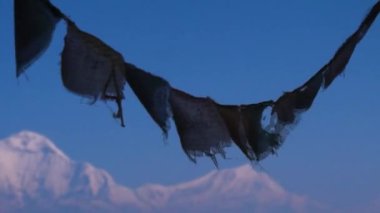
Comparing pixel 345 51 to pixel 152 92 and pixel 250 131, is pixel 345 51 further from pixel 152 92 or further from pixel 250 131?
pixel 152 92

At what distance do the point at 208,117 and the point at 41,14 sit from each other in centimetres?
112

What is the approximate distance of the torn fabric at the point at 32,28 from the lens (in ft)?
10.8

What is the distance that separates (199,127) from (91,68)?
78cm

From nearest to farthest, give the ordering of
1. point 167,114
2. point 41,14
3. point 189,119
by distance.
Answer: point 41,14 → point 167,114 → point 189,119

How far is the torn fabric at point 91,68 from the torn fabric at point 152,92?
0.21ft

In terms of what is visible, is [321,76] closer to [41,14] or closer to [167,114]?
[167,114]

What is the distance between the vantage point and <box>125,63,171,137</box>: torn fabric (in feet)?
11.7

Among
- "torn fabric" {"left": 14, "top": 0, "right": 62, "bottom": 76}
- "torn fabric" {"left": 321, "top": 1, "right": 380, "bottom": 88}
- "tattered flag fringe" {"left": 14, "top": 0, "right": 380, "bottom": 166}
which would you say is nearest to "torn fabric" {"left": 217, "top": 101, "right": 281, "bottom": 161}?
"tattered flag fringe" {"left": 14, "top": 0, "right": 380, "bottom": 166}

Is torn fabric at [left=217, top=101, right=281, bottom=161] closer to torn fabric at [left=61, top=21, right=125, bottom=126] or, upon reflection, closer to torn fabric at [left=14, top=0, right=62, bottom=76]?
torn fabric at [left=61, top=21, right=125, bottom=126]

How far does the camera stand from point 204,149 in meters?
4.04

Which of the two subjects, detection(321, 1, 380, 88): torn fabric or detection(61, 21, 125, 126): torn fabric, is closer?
detection(61, 21, 125, 126): torn fabric

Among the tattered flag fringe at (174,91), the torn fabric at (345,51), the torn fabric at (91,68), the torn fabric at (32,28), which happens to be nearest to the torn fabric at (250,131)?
the tattered flag fringe at (174,91)

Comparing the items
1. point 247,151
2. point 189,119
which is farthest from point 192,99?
point 247,151

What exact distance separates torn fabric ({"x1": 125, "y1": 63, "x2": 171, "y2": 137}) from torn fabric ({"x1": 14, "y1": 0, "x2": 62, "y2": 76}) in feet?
1.38
